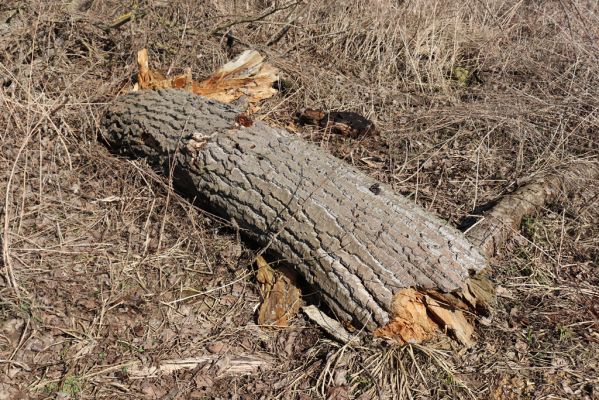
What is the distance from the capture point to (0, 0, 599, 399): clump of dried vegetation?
270 cm

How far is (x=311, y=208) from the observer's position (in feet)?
9.91

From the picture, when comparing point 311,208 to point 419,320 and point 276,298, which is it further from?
point 419,320

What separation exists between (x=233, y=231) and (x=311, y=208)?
63cm

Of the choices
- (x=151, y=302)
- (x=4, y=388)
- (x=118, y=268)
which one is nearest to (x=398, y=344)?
(x=151, y=302)

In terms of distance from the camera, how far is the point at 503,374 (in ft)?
8.82

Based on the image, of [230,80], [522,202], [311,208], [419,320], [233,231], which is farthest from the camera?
[230,80]

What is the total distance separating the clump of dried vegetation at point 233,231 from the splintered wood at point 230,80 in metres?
0.14

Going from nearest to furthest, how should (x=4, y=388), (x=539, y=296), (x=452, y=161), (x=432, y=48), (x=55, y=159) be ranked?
1. (x=4, y=388)
2. (x=539, y=296)
3. (x=55, y=159)
4. (x=452, y=161)
5. (x=432, y=48)

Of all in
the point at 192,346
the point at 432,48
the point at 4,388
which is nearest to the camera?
the point at 4,388

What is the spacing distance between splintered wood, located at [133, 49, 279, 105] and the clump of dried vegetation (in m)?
0.14

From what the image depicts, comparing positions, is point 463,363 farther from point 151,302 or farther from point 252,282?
point 151,302

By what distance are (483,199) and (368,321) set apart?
4.91 ft

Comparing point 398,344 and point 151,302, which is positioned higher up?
point 398,344

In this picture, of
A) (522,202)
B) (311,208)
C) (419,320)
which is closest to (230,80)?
(311,208)
